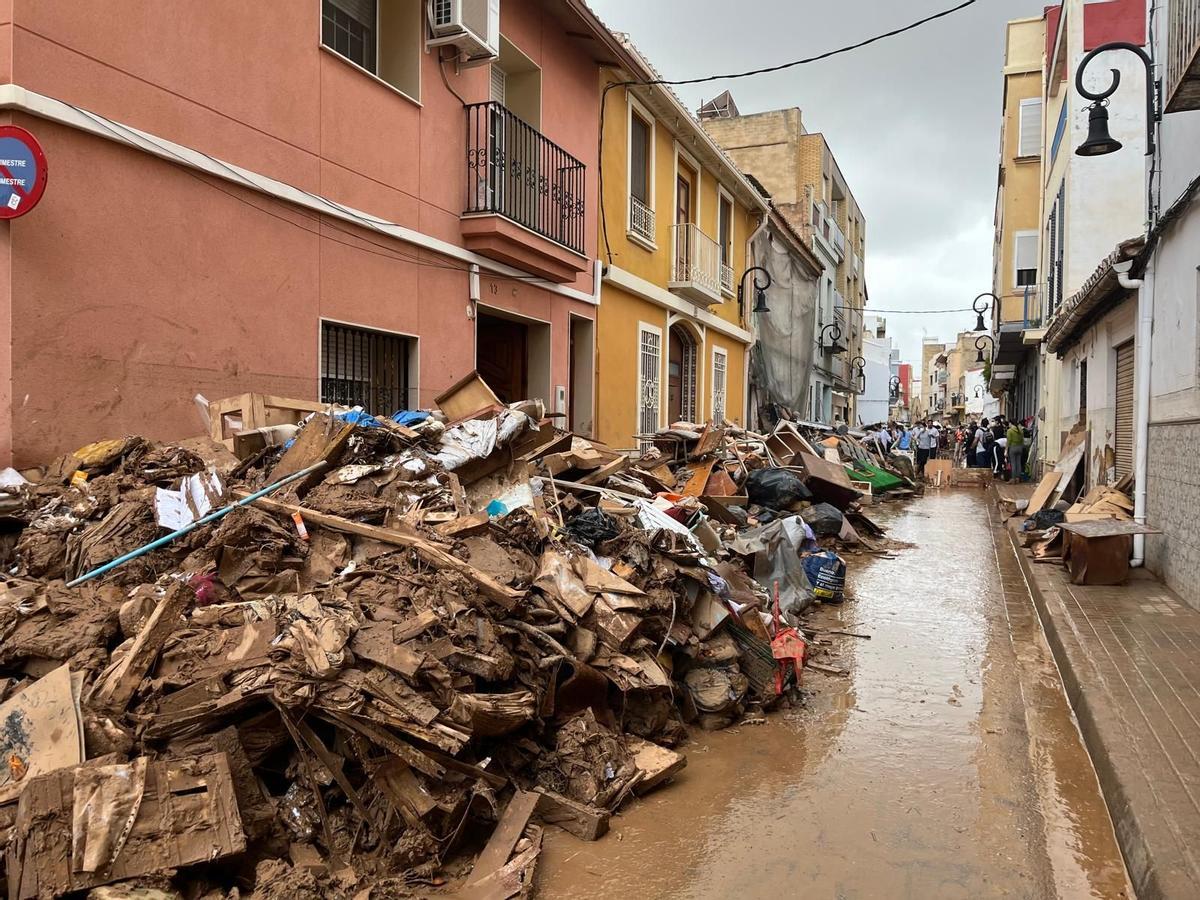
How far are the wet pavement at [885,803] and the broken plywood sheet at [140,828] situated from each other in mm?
1303

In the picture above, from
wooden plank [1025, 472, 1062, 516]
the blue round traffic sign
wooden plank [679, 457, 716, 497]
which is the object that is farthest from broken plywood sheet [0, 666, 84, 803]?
wooden plank [1025, 472, 1062, 516]

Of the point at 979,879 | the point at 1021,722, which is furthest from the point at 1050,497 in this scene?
the point at 979,879

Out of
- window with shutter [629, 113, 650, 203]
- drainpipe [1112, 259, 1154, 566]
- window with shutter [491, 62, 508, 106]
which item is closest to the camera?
drainpipe [1112, 259, 1154, 566]

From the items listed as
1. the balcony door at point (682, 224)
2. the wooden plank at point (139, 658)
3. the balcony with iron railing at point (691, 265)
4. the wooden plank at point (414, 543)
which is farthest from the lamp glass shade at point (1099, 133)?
the wooden plank at point (139, 658)

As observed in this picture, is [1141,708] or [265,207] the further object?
[265,207]

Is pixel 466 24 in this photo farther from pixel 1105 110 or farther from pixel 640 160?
pixel 1105 110

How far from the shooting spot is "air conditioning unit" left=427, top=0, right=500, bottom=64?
800 centimetres

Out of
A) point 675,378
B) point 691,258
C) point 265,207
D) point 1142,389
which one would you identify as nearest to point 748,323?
point 675,378

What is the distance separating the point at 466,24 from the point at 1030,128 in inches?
789

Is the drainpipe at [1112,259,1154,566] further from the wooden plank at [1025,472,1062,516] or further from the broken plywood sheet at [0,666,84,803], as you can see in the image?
the broken plywood sheet at [0,666,84,803]

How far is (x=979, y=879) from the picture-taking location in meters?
3.40

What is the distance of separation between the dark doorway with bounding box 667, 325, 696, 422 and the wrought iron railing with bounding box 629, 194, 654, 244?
2.67 meters

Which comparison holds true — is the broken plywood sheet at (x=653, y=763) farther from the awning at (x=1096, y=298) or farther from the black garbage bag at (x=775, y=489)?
the awning at (x=1096, y=298)

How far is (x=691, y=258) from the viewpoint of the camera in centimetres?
1518
